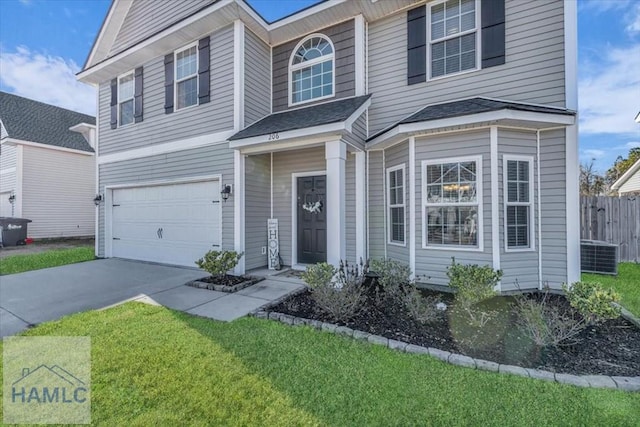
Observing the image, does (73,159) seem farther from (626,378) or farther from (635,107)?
(635,107)

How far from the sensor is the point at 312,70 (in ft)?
22.5

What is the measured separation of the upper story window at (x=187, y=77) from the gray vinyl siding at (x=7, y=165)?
35.7ft

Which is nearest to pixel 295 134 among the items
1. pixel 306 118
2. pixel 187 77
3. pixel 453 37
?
pixel 306 118

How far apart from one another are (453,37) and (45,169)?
16.9 meters

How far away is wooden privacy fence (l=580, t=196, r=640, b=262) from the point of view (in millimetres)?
7480

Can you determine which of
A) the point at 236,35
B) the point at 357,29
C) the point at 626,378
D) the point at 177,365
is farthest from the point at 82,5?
the point at 626,378

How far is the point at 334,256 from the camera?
5168mm

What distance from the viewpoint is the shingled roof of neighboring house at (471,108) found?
4.48 m

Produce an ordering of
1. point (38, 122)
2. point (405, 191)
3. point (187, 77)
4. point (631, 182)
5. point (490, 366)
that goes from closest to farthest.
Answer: point (490, 366), point (405, 191), point (187, 77), point (38, 122), point (631, 182)

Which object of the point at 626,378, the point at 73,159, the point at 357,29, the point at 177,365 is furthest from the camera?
the point at 73,159

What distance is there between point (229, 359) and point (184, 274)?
4164 millimetres

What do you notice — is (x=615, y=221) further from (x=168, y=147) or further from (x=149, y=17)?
(x=149, y=17)

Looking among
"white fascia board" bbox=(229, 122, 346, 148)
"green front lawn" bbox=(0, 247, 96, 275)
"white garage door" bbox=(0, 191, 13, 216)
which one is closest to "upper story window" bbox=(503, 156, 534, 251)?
"white fascia board" bbox=(229, 122, 346, 148)

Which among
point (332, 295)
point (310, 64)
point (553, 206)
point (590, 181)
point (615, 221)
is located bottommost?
point (332, 295)
